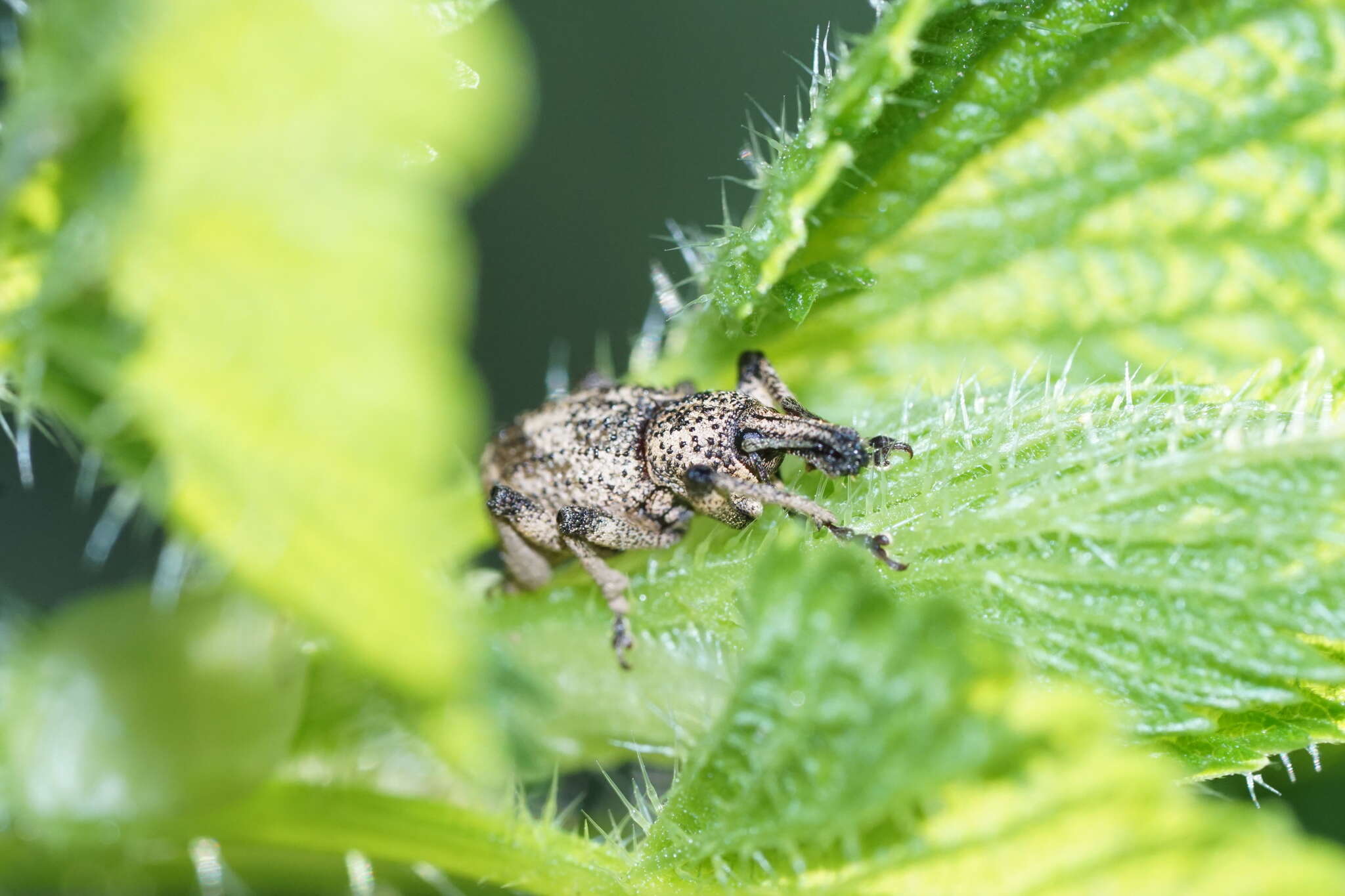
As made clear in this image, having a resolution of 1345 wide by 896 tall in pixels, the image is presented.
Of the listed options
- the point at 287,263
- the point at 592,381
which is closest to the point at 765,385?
the point at 592,381

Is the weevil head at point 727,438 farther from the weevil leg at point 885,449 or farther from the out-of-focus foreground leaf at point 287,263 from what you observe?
the out-of-focus foreground leaf at point 287,263

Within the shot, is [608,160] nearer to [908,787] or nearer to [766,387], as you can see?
[766,387]

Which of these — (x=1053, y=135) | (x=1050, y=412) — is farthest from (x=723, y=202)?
(x=1050, y=412)

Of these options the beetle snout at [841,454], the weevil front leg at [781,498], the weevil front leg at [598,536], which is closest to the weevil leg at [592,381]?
the weevil front leg at [598,536]

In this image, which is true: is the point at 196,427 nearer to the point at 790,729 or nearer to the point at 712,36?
the point at 790,729

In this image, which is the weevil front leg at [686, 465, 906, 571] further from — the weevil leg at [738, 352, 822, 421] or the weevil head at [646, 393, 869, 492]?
the weevil leg at [738, 352, 822, 421]
